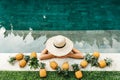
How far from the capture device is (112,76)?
8711 millimetres

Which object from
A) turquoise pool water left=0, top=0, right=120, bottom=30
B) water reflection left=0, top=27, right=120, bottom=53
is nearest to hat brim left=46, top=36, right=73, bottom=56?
water reflection left=0, top=27, right=120, bottom=53

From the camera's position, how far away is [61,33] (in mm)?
9961

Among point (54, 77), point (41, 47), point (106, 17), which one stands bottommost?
point (54, 77)

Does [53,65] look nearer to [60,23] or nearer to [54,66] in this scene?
[54,66]

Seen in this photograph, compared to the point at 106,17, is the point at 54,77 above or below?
below

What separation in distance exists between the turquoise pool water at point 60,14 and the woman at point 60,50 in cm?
135

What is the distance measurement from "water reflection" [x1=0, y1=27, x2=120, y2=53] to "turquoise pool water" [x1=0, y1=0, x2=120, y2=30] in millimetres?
303

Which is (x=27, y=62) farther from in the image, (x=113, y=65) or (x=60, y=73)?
(x=113, y=65)

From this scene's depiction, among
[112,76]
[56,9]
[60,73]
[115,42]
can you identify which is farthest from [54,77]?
[56,9]

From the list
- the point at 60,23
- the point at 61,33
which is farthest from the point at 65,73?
the point at 60,23

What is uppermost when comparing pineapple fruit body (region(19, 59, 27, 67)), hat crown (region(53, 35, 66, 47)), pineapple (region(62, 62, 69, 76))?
hat crown (region(53, 35, 66, 47))

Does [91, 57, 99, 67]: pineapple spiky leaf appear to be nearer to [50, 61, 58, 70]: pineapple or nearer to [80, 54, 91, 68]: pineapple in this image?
[80, 54, 91, 68]: pineapple

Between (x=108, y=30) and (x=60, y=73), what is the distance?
6.87 feet

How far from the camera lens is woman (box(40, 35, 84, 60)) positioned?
848 cm
